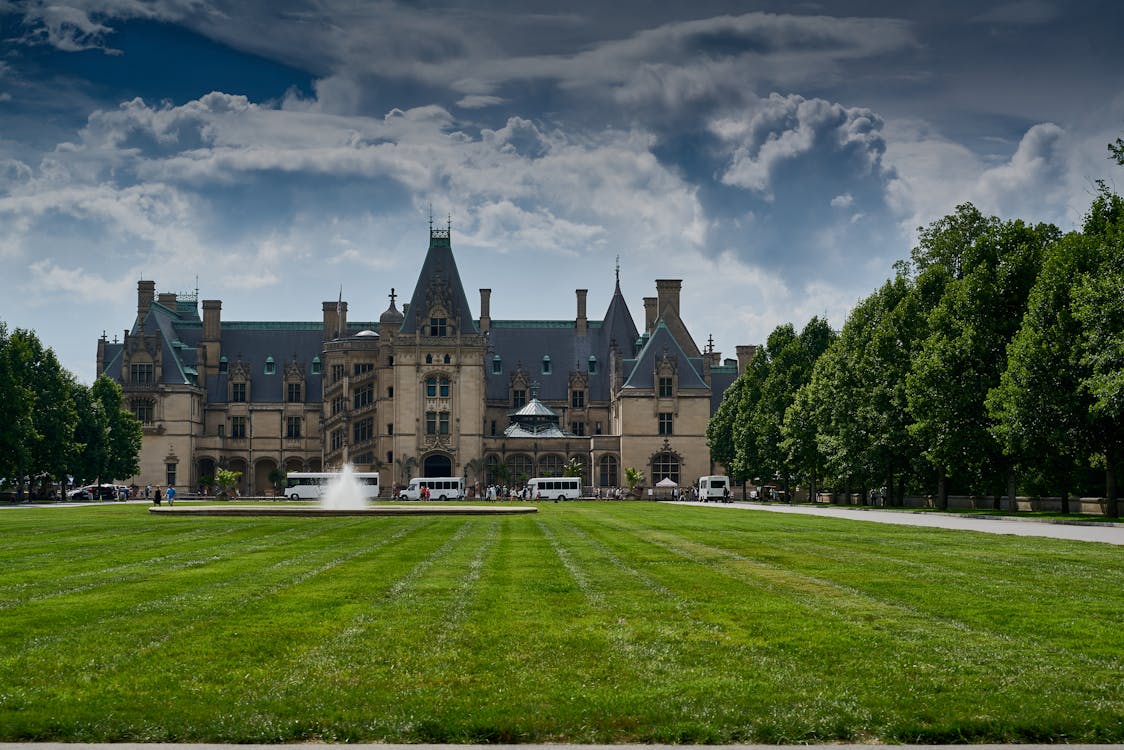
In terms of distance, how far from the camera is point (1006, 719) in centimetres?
969

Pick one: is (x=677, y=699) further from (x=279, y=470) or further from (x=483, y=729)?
(x=279, y=470)

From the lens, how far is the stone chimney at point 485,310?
5118 inches

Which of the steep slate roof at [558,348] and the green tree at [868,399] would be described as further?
Answer: the steep slate roof at [558,348]

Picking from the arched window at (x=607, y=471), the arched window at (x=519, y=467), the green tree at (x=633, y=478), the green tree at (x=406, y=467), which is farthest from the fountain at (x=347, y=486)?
the green tree at (x=633, y=478)

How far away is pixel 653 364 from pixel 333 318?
1466 inches

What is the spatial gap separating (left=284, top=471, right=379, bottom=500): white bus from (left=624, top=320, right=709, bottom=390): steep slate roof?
2773 cm

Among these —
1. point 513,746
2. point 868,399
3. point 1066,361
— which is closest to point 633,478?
point 868,399

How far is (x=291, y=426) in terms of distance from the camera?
12400 cm

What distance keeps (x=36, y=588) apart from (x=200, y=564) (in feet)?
15.7

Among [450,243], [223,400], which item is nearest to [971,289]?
[450,243]

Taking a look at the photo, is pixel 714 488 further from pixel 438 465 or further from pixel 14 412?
pixel 14 412

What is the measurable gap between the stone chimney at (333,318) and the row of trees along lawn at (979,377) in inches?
2154

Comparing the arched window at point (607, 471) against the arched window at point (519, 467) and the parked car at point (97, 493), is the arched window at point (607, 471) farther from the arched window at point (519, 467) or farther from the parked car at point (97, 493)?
the parked car at point (97, 493)

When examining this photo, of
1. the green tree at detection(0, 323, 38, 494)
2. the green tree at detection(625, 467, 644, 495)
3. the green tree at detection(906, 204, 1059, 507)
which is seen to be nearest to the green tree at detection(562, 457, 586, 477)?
the green tree at detection(625, 467, 644, 495)
